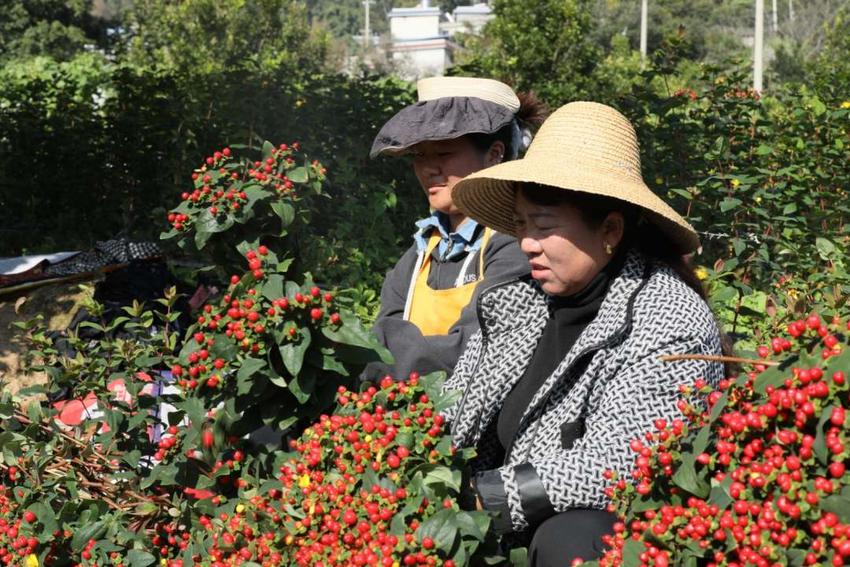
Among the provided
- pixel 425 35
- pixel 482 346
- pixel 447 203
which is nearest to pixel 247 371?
pixel 482 346

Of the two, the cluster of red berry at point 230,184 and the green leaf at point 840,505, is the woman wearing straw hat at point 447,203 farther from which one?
the green leaf at point 840,505

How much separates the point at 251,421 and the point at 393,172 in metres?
5.14

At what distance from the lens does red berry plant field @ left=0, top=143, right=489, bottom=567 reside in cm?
196

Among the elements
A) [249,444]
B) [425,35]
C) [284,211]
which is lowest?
[425,35]

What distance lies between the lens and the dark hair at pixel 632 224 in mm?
2461

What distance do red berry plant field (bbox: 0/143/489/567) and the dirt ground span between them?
10.7 feet


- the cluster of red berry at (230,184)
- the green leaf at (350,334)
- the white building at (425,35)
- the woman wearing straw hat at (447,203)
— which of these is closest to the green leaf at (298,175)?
the cluster of red berry at (230,184)

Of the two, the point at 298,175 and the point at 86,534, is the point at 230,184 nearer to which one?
the point at 298,175

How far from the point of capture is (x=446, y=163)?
348cm

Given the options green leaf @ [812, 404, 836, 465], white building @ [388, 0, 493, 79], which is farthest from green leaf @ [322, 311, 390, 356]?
white building @ [388, 0, 493, 79]

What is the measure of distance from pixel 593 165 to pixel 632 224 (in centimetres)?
18

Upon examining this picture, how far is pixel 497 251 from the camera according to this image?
3330mm

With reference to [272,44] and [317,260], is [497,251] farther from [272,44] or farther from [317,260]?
[272,44]

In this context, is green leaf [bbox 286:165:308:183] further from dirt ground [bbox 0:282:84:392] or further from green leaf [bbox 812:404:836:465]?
dirt ground [bbox 0:282:84:392]
